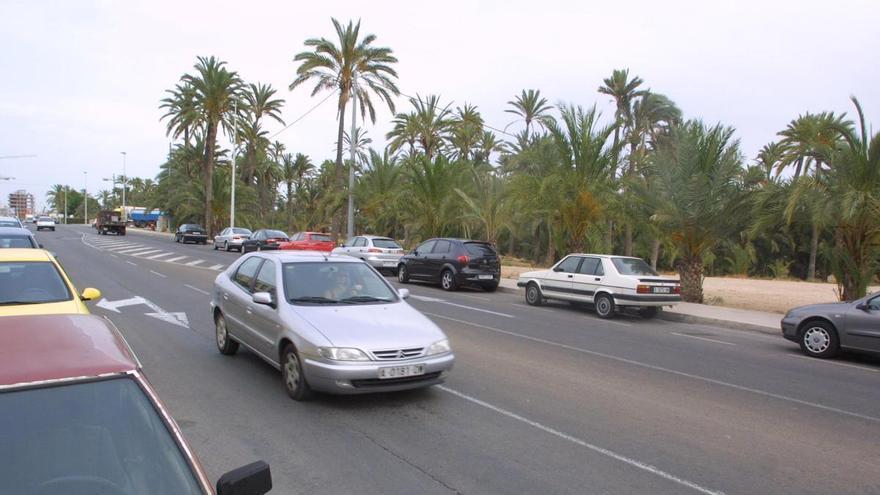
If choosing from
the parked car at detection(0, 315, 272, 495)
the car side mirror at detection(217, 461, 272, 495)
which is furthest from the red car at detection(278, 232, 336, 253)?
the car side mirror at detection(217, 461, 272, 495)

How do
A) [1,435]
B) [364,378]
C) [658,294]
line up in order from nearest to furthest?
[1,435], [364,378], [658,294]

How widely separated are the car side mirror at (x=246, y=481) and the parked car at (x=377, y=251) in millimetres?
20657

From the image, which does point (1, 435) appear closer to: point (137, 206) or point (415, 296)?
point (415, 296)

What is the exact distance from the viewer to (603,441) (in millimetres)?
5488

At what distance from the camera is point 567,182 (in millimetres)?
20031

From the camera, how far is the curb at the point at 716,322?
13.5 metres

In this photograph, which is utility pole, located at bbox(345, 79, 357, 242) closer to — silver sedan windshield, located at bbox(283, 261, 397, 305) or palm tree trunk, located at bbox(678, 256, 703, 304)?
palm tree trunk, located at bbox(678, 256, 703, 304)

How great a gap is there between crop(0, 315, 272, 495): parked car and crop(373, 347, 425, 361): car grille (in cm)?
343

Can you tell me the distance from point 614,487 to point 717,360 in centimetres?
625

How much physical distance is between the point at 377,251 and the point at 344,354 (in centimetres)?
1779

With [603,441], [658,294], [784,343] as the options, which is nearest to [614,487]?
[603,441]

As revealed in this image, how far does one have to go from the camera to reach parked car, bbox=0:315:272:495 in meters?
2.18

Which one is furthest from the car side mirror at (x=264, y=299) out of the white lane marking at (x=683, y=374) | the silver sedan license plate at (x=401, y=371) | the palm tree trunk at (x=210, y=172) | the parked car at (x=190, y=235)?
the palm tree trunk at (x=210, y=172)

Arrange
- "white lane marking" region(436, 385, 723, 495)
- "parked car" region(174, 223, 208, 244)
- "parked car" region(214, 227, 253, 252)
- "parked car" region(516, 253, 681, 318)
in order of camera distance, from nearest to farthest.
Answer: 1. "white lane marking" region(436, 385, 723, 495)
2. "parked car" region(516, 253, 681, 318)
3. "parked car" region(214, 227, 253, 252)
4. "parked car" region(174, 223, 208, 244)
